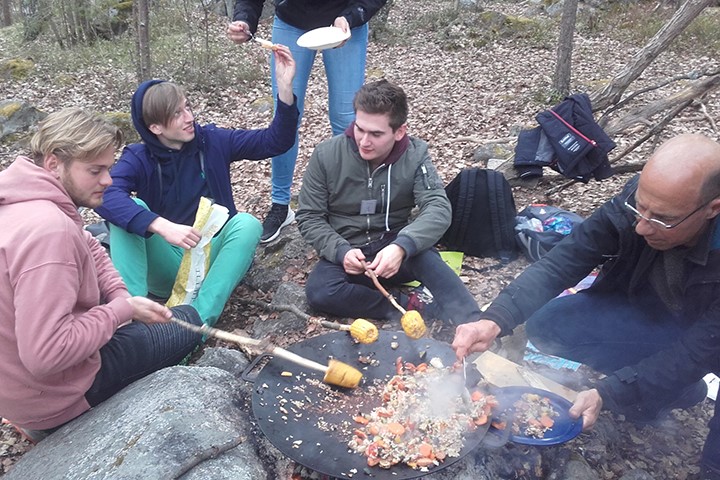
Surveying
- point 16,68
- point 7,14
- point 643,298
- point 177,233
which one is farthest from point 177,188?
point 7,14

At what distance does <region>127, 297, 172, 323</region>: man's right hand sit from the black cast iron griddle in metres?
0.57

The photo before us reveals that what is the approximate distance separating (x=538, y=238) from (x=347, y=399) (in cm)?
230

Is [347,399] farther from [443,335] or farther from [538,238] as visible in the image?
[538,238]

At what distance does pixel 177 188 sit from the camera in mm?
3814

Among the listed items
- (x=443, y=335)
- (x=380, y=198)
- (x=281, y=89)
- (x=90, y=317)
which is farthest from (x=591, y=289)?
(x=90, y=317)

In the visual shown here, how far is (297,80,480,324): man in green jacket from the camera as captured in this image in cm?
343

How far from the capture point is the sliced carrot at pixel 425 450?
218 cm

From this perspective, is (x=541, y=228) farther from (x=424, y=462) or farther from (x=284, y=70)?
(x=424, y=462)

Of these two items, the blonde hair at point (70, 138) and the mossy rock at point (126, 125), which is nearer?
the blonde hair at point (70, 138)

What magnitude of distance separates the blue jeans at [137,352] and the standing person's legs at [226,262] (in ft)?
1.16

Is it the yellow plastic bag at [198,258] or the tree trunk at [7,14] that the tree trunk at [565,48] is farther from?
the tree trunk at [7,14]

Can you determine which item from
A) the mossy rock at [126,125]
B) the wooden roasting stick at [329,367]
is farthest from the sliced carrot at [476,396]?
the mossy rock at [126,125]

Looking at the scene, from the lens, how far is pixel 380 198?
373cm

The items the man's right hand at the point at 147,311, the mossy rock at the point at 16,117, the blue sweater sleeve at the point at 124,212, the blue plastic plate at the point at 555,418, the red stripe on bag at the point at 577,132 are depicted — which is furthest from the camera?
the mossy rock at the point at 16,117
